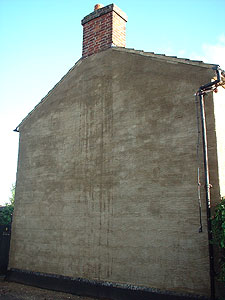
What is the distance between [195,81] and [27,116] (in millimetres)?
6922

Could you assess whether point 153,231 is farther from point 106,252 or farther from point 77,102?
point 77,102

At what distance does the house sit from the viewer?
7.14 meters

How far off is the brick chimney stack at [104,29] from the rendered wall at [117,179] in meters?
0.48

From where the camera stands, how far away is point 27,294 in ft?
29.5

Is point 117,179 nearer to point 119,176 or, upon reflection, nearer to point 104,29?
point 119,176

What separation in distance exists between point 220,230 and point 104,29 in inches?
287

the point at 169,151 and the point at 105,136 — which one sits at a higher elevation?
the point at 105,136

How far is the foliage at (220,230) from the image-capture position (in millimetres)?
6148

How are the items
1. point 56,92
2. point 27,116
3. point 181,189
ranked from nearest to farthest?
1. point 181,189
2. point 56,92
3. point 27,116

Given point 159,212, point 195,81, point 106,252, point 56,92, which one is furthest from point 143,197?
point 56,92

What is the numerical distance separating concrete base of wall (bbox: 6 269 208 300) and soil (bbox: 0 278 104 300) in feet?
0.58

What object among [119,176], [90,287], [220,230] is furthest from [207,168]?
[90,287]

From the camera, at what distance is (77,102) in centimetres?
1038

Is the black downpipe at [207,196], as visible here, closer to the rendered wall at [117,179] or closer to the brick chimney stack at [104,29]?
the rendered wall at [117,179]
